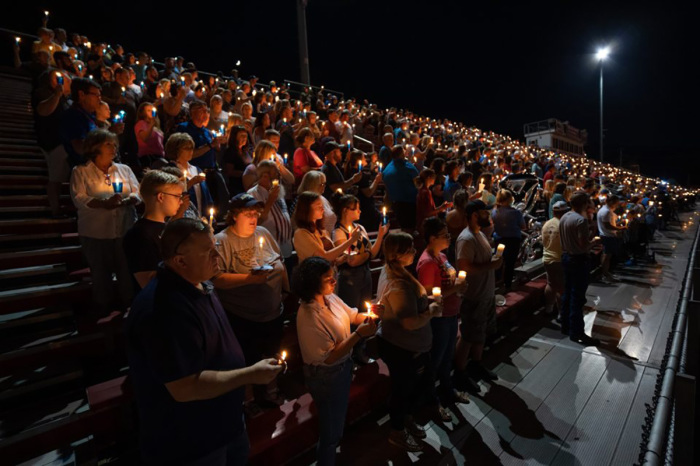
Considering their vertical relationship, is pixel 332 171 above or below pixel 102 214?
above

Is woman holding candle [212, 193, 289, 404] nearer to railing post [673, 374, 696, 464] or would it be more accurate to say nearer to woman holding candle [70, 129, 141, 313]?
woman holding candle [70, 129, 141, 313]

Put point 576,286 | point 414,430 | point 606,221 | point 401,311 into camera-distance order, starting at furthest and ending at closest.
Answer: point 606,221 → point 576,286 → point 414,430 → point 401,311

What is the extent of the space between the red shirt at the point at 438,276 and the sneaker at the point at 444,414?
0.94 m

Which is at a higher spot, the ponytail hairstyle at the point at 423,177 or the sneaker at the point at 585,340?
the ponytail hairstyle at the point at 423,177

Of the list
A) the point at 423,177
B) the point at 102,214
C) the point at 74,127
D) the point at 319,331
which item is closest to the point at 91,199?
the point at 102,214

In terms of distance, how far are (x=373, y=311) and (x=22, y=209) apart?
15.6ft

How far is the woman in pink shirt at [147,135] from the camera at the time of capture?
4.71m

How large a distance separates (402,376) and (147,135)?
4.37 metres

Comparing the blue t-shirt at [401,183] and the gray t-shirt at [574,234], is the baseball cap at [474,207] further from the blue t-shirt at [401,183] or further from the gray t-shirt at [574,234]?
the gray t-shirt at [574,234]

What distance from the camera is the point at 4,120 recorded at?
7.43 meters

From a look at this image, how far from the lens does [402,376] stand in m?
3.02

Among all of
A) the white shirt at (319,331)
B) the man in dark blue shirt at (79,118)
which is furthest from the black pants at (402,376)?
the man in dark blue shirt at (79,118)

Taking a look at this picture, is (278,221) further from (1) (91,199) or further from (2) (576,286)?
(2) (576,286)

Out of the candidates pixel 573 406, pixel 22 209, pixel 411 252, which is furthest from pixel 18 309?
pixel 573 406
